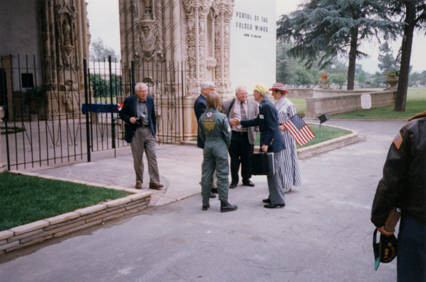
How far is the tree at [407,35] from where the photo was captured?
1068 inches

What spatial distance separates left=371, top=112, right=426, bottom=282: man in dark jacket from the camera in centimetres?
265

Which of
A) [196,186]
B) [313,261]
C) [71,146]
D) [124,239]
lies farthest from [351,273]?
[71,146]

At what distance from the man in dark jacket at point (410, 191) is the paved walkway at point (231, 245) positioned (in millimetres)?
1834

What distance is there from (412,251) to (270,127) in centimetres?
442

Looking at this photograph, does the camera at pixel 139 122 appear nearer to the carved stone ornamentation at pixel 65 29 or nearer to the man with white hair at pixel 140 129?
the man with white hair at pixel 140 129

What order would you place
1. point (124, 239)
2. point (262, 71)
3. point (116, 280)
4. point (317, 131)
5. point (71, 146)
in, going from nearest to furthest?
point (116, 280) → point (124, 239) → point (71, 146) → point (317, 131) → point (262, 71)

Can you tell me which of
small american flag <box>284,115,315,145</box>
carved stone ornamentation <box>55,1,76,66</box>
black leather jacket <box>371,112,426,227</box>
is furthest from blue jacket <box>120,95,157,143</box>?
carved stone ornamentation <box>55,1,76,66</box>

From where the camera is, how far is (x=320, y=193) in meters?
7.90

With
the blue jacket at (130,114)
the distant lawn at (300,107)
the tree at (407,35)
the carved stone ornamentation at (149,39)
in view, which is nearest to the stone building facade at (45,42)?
the carved stone ornamentation at (149,39)

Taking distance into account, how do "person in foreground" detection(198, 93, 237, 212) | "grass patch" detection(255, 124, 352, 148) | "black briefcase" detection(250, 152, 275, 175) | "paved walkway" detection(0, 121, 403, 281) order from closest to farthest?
"paved walkway" detection(0, 121, 403, 281) → "person in foreground" detection(198, 93, 237, 212) → "black briefcase" detection(250, 152, 275, 175) → "grass patch" detection(255, 124, 352, 148)

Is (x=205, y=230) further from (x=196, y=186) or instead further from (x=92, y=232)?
(x=196, y=186)

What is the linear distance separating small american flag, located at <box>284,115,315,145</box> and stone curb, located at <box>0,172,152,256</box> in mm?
2703

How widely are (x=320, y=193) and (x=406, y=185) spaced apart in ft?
17.1

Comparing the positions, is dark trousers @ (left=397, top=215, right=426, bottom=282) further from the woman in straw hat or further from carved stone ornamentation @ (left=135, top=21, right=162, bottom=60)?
carved stone ornamentation @ (left=135, top=21, right=162, bottom=60)
